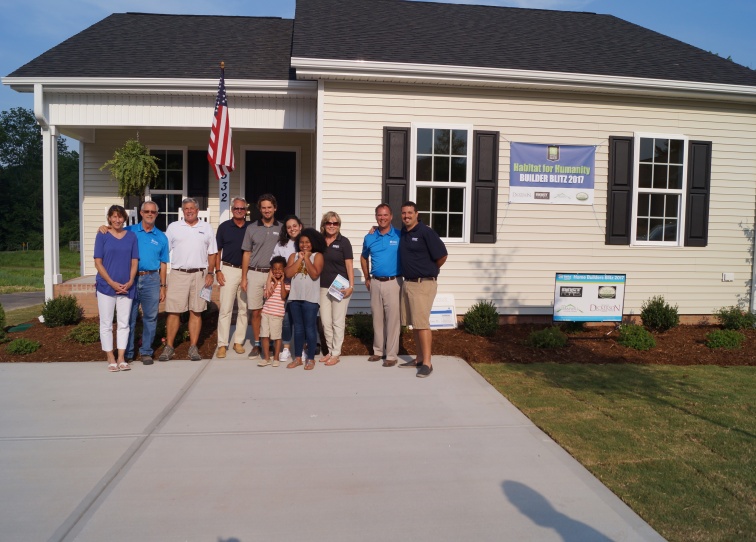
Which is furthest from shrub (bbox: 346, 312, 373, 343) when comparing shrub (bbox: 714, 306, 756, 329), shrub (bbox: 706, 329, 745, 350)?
shrub (bbox: 714, 306, 756, 329)

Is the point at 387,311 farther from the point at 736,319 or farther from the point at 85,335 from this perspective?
the point at 736,319

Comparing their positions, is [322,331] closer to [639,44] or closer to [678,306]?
[678,306]

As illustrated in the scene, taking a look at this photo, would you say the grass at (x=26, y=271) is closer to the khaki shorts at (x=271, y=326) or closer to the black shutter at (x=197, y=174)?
the black shutter at (x=197, y=174)

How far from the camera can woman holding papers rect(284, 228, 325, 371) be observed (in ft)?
22.1

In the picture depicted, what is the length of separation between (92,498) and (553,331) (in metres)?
6.16

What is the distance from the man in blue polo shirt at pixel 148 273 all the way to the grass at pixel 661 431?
152 inches

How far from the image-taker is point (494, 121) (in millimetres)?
9484

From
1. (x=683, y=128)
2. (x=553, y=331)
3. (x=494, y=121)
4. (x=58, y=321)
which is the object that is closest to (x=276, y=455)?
(x=553, y=331)

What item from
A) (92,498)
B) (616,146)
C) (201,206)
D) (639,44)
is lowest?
(92,498)

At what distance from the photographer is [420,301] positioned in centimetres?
668

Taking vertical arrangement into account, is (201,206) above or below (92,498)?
above

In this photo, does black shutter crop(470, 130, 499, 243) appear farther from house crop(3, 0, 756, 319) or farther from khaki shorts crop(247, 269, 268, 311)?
khaki shorts crop(247, 269, 268, 311)

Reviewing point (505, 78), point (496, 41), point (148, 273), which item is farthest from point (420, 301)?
point (496, 41)

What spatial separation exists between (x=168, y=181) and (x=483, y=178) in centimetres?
598
